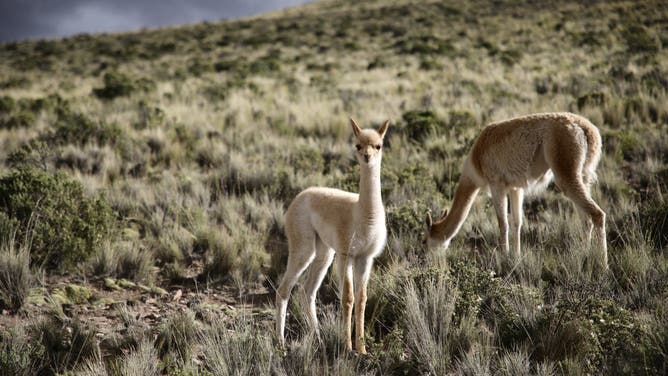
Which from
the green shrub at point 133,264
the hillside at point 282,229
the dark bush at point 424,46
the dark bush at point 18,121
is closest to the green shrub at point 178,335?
the hillside at point 282,229

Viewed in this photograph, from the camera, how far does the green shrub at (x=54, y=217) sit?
4.85 meters

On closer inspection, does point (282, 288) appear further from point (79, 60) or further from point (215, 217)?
point (79, 60)

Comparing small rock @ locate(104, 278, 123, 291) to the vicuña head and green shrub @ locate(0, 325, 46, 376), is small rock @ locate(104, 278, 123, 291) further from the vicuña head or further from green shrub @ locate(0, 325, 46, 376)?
the vicuña head

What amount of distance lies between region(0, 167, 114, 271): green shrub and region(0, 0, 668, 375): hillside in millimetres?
27

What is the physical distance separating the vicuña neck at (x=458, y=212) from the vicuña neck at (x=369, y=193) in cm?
209

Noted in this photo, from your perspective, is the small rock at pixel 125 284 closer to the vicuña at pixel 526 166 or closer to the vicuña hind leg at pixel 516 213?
the vicuña at pixel 526 166

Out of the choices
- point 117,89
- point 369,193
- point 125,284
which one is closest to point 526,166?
point 369,193

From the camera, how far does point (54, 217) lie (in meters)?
5.04

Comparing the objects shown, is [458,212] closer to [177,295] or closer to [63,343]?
[177,295]

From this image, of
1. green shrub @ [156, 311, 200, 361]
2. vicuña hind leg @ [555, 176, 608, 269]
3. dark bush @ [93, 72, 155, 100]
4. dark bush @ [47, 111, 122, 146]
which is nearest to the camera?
green shrub @ [156, 311, 200, 361]

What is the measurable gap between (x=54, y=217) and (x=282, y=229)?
9.26ft

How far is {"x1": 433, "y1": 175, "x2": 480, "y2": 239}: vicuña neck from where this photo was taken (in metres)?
4.97

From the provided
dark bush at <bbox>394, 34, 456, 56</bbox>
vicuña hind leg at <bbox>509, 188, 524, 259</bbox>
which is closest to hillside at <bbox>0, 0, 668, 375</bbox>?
vicuña hind leg at <bbox>509, 188, 524, 259</bbox>

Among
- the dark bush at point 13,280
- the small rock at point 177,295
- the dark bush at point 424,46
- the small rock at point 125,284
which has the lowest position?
the small rock at point 177,295
